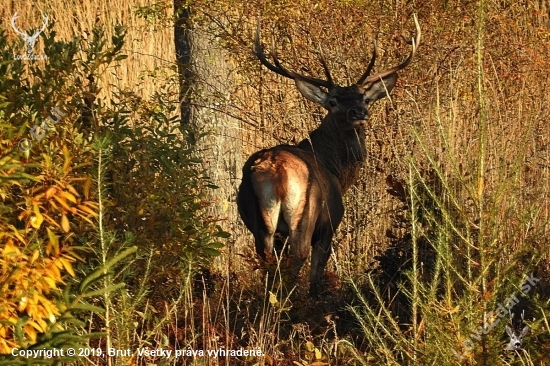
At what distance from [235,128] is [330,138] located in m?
1.01

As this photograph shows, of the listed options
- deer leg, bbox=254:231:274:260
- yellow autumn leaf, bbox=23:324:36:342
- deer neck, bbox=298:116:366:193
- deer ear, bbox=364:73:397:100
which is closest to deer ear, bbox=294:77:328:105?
deer neck, bbox=298:116:366:193

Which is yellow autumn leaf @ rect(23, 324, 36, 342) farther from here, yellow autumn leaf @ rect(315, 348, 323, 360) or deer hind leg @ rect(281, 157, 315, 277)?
deer hind leg @ rect(281, 157, 315, 277)

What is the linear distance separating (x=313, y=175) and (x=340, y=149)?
111 centimetres

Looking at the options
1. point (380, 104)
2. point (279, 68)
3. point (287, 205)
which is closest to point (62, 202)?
point (287, 205)

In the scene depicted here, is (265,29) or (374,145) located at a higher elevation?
(265,29)

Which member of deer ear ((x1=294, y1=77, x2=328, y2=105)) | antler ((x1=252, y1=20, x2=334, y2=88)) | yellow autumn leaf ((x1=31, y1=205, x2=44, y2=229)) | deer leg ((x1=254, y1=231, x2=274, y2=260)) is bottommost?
deer leg ((x1=254, y1=231, x2=274, y2=260))

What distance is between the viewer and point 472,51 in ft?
30.0

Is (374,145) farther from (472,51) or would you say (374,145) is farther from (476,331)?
(476,331)

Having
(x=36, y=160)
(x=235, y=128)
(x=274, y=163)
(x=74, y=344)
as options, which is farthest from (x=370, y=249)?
(x=74, y=344)

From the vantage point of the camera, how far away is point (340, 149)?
349 inches

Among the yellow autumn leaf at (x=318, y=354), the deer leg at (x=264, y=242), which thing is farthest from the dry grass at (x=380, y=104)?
the yellow autumn leaf at (x=318, y=354)

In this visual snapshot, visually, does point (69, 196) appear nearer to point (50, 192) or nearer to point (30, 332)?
point (50, 192)

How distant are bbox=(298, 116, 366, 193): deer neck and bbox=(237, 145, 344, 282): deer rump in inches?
32.7

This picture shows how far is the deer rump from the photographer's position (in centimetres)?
736
